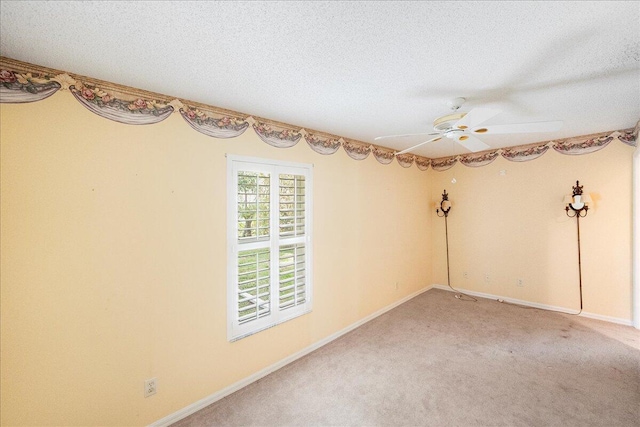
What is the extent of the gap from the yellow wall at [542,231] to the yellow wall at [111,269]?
367cm

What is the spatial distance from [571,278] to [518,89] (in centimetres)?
341

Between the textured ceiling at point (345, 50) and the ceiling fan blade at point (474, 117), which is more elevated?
the textured ceiling at point (345, 50)

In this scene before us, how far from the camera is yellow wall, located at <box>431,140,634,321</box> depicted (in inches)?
143

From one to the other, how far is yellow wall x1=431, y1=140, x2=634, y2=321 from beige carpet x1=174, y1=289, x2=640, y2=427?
627 millimetres

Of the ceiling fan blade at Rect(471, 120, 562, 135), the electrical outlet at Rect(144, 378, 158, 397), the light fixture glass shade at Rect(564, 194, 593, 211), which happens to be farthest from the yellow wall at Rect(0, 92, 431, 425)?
the light fixture glass shade at Rect(564, 194, 593, 211)

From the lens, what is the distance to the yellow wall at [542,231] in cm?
363

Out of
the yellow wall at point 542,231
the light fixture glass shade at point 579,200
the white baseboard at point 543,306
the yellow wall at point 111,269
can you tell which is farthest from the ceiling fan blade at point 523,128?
the white baseboard at point 543,306

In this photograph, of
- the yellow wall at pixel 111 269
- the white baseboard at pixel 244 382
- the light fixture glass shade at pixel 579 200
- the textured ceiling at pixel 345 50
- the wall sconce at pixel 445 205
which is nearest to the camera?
the textured ceiling at pixel 345 50

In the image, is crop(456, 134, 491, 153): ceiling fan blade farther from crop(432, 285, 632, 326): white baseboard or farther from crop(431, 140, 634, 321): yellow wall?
crop(432, 285, 632, 326): white baseboard

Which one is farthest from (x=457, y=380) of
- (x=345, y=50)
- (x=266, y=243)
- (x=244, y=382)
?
(x=345, y=50)

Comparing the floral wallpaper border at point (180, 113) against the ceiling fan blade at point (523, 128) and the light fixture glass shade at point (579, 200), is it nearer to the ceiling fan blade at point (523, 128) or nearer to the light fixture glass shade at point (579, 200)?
the light fixture glass shade at point (579, 200)

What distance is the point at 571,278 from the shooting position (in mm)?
3975

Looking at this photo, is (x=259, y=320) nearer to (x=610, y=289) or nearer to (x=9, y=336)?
(x=9, y=336)

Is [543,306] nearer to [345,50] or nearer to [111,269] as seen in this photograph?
[345,50]
